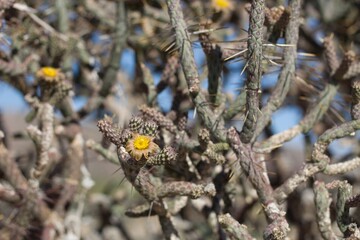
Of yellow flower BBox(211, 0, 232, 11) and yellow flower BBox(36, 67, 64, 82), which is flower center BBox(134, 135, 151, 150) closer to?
yellow flower BBox(36, 67, 64, 82)

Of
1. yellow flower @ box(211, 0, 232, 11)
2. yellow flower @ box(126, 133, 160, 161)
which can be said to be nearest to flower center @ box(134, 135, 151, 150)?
yellow flower @ box(126, 133, 160, 161)

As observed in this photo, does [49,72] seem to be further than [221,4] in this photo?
No

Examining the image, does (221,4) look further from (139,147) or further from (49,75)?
(139,147)

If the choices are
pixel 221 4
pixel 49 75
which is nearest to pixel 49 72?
pixel 49 75

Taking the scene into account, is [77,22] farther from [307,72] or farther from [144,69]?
[307,72]

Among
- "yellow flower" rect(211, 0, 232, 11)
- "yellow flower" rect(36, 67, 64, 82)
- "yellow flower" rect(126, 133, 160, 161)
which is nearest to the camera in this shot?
"yellow flower" rect(126, 133, 160, 161)

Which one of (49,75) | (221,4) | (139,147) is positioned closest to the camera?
(139,147)

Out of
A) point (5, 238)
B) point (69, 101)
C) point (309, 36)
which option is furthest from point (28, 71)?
point (309, 36)
